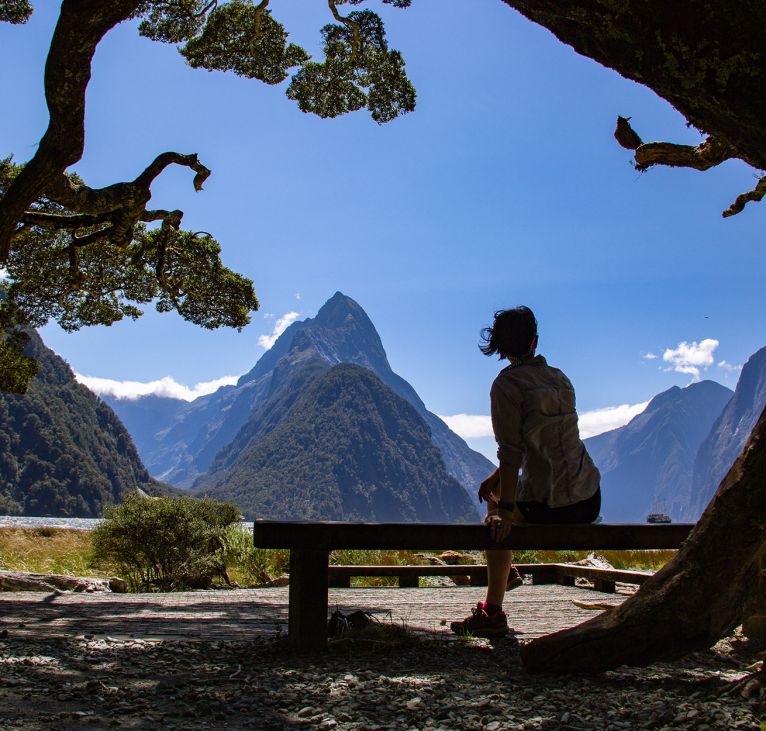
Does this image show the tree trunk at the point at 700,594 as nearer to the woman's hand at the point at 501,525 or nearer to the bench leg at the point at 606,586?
the woman's hand at the point at 501,525

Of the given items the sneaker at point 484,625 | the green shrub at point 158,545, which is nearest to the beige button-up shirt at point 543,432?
the sneaker at point 484,625

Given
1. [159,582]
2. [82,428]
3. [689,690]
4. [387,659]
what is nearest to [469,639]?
[387,659]

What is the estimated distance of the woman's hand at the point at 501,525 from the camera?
368 centimetres

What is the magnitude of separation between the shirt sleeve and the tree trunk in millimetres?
1013

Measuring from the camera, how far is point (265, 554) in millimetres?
12523

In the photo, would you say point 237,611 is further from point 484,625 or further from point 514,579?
point 514,579

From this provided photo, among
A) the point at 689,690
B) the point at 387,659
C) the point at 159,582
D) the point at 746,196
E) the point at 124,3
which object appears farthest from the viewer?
the point at 159,582

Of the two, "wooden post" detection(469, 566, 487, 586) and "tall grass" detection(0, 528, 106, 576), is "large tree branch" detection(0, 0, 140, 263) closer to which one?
"wooden post" detection(469, 566, 487, 586)

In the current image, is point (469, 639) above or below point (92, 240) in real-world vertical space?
below

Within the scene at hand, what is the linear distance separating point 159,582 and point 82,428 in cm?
17649

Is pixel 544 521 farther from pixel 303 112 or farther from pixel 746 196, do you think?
pixel 303 112

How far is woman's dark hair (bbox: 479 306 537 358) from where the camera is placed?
13.7ft

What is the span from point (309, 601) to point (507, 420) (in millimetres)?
1497

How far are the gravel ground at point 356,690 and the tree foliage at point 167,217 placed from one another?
6111 mm
